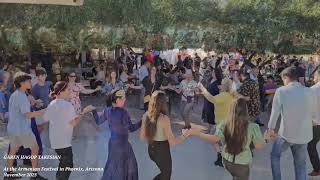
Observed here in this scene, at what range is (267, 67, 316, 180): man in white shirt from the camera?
560cm

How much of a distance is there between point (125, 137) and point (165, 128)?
1.43ft

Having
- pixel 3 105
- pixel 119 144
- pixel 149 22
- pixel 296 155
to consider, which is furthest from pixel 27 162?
pixel 149 22

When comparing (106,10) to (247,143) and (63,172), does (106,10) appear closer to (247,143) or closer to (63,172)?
(63,172)

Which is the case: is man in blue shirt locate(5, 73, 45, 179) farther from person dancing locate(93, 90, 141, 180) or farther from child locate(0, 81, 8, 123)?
child locate(0, 81, 8, 123)

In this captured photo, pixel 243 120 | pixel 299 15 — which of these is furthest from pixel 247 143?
pixel 299 15

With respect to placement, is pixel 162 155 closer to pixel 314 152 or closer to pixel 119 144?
pixel 119 144

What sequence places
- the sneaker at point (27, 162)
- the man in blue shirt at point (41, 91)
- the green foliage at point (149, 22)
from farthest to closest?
the green foliage at point (149, 22)
the man in blue shirt at point (41, 91)
the sneaker at point (27, 162)

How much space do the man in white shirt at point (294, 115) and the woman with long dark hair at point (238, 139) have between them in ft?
2.85

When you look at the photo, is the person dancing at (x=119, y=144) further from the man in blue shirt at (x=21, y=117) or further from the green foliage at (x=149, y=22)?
the green foliage at (x=149, y=22)

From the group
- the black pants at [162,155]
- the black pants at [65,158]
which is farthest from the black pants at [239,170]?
the black pants at [65,158]

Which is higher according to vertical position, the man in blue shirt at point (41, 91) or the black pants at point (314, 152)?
the man in blue shirt at point (41, 91)

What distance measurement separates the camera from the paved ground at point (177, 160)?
21.8ft

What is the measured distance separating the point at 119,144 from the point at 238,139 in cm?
124

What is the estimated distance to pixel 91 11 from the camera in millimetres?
14461
